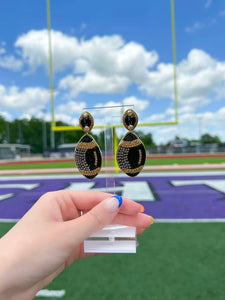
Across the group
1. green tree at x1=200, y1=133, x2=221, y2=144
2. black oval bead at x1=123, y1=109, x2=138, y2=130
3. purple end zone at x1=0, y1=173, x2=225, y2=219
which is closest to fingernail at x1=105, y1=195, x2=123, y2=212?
black oval bead at x1=123, y1=109, x2=138, y2=130

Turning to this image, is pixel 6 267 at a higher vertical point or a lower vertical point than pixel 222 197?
higher

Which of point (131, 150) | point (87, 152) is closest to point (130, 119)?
point (131, 150)

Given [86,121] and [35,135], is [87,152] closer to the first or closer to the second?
[86,121]

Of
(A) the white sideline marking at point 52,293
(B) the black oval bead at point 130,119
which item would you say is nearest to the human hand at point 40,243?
(B) the black oval bead at point 130,119

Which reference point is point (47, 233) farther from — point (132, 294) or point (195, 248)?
point (195, 248)

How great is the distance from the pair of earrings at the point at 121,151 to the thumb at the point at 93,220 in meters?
0.17

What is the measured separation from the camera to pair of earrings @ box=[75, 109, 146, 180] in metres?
1.01

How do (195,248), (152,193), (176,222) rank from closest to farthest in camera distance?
(195,248), (176,222), (152,193)

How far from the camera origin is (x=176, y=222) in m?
3.16

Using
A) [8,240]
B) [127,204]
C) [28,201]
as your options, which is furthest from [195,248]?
[28,201]

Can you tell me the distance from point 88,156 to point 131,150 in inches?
7.7

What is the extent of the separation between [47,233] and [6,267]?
164 mm

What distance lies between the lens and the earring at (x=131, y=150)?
3.32 feet

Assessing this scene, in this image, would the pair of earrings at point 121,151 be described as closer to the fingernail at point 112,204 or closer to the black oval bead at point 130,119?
the black oval bead at point 130,119
